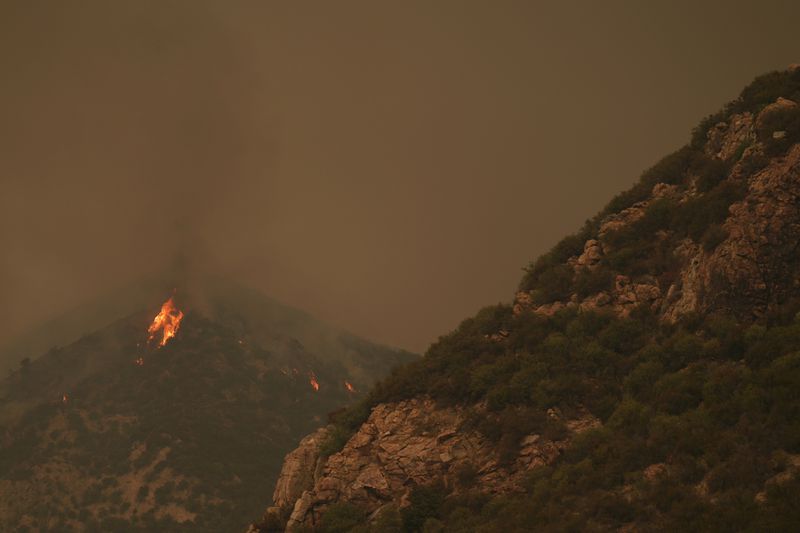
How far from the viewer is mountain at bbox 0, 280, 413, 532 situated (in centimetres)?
13088

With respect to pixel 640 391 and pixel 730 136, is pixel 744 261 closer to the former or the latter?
pixel 640 391

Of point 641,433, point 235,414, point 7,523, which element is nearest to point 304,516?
point 641,433

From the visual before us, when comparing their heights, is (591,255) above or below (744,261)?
above

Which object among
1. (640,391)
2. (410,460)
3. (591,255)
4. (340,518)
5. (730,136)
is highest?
(730,136)

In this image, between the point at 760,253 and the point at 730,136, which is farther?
the point at 730,136

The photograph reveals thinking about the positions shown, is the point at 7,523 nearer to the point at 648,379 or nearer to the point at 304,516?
the point at 304,516

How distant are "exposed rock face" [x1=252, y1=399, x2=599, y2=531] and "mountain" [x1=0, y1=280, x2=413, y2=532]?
83.7m

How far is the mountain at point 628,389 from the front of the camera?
31484mm

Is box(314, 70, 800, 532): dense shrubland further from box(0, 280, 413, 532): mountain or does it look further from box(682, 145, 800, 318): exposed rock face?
box(0, 280, 413, 532): mountain

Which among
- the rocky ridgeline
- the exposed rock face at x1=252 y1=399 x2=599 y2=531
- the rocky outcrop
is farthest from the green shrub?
the rocky outcrop

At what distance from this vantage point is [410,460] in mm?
44344

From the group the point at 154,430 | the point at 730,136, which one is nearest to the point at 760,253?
the point at 730,136

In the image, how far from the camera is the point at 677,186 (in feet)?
180

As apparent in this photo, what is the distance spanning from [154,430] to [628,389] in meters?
134
